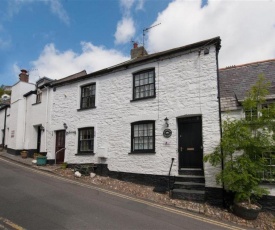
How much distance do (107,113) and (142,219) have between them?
7.38m

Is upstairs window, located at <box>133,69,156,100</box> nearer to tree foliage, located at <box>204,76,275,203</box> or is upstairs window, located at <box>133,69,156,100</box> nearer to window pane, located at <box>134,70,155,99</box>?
window pane, located at <box>134,70,155,99</box>

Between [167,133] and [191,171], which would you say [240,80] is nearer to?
[167,133]

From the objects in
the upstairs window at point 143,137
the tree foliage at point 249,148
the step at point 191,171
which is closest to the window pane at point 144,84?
the upstairs window at point 143,137

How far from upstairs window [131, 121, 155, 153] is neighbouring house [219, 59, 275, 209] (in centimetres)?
357

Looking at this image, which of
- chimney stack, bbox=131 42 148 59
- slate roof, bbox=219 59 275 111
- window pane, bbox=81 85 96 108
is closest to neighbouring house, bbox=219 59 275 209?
slate roof, bbox=219 59 275 111

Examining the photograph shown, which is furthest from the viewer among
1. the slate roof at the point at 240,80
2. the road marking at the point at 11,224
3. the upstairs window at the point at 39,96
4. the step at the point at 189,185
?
the upstairs window at the point at 39,96

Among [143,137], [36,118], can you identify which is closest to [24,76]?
[36,118]

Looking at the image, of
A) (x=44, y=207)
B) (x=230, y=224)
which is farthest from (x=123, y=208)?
(x=230, y=224)

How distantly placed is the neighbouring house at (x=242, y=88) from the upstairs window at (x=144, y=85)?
3496mm

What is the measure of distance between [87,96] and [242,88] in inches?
358

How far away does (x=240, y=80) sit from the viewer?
36.0ft

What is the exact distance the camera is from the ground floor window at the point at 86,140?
45.3ft

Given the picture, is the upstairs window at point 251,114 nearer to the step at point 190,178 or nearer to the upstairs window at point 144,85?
the step at point 190,178

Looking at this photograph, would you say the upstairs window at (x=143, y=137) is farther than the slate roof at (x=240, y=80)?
Yes
